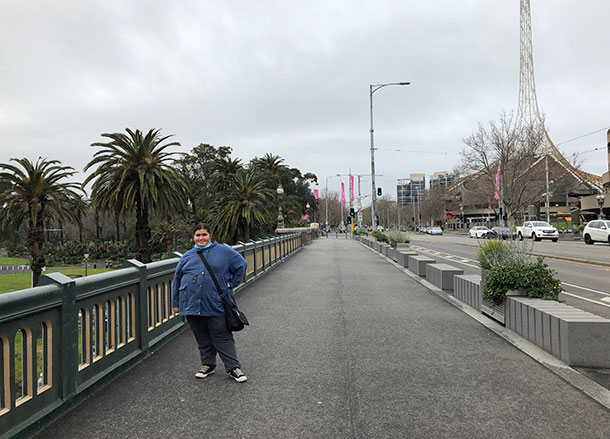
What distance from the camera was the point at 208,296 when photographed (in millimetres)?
4637

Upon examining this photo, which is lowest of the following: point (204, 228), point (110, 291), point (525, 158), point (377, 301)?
point (377, 301)

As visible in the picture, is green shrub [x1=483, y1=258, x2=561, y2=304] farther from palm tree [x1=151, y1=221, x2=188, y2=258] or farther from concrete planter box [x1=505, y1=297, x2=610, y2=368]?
palm tree [x1=151, y1=221, x2=188, y2=258]

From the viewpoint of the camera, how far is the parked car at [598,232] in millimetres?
29188

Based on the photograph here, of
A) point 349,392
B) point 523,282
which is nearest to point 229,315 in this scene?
point 349,392

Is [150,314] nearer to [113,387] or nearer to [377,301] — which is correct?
[113,387]

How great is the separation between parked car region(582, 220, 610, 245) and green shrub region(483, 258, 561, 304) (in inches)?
1055

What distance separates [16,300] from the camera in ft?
10.9

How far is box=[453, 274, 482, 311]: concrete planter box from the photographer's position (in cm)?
839

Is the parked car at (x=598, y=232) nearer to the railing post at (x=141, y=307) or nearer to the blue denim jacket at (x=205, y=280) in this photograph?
the blue denim jacket at (x=205, y=280)

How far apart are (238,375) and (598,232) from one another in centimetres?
3207

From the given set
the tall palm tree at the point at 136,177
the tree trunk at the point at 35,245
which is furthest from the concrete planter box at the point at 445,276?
the tree trunk at the point at 35,245

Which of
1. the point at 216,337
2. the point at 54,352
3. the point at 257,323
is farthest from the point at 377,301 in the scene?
the point at 54,352

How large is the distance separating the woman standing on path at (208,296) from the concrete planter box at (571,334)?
140 inches

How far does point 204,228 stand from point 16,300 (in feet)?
6.40
